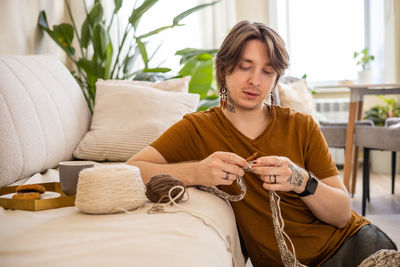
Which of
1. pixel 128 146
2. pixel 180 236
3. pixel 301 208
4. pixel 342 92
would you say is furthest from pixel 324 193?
pixel 342 92

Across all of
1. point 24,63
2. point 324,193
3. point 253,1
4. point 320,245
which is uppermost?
point 253,1

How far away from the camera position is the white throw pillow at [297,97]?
3.46 metres

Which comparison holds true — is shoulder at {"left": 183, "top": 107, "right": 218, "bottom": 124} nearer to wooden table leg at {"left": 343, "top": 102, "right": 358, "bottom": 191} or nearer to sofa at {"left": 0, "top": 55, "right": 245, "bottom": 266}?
sofa at {"left": 0, "top": 55, "right": 245, "bottom": 266}

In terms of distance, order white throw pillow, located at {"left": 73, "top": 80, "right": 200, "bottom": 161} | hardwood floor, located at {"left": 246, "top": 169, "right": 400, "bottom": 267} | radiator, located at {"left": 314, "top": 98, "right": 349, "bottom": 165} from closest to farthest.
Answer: white throw pillow, located at {"left": 73, "top": 80, "right": 200, "bottom": 161}
hardwood floor, located at {"left": 246, "top": 169, "right": 400, "bottom": 267}
radiator, located at {"left": 314, "top": 98, "right": 349, "bottom": 165}

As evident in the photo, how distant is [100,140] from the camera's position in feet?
6.24

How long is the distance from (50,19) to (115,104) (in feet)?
4.10

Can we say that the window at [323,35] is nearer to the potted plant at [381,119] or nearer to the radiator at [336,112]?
the radiator at [336,112]

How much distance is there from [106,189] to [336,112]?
4.45m

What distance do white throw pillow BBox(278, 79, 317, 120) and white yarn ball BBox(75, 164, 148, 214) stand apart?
2.65 metres

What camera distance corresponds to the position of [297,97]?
11.6 ft

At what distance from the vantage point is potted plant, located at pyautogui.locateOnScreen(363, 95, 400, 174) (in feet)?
14.6

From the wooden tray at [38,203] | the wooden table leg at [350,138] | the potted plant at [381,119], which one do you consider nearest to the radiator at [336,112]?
the potted plant at [381,119]

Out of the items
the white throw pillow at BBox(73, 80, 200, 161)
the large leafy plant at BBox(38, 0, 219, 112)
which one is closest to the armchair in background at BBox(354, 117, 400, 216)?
the large leafy plant at BBox(38, 0, 219, 112)

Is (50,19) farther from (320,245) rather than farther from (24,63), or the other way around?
(320,245)
